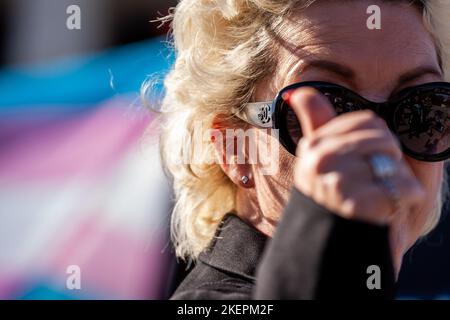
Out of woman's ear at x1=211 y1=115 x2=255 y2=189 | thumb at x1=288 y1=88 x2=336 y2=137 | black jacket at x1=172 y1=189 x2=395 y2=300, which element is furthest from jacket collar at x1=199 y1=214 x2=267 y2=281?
thumb at x1=288 y1=88 x2=336 y2=137

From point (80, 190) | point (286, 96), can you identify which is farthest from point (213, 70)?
point (80, 190)

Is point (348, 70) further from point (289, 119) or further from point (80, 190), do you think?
point (80, 190)

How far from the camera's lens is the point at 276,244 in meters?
0.96

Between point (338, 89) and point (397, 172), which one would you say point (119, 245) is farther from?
point (397, 172)

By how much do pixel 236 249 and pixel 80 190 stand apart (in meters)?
1.45

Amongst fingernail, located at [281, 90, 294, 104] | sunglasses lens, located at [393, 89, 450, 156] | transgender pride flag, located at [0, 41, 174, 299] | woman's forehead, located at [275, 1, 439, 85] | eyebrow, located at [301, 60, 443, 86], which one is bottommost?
transgender pride flag, located at [0, 41, 174, 299]

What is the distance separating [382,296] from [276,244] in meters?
0.21

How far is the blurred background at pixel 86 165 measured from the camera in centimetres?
272

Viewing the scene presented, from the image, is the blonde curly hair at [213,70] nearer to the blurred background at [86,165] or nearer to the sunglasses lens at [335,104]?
the sunglasses lens at [335,104]

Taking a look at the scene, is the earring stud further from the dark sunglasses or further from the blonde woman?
the dark sunglasses

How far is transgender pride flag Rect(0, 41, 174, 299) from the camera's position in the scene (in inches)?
107

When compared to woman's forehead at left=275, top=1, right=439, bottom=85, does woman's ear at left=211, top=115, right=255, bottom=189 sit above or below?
below

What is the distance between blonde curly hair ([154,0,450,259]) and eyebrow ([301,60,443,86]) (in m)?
0.16

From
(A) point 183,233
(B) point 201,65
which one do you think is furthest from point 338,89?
(A) point 183,233
